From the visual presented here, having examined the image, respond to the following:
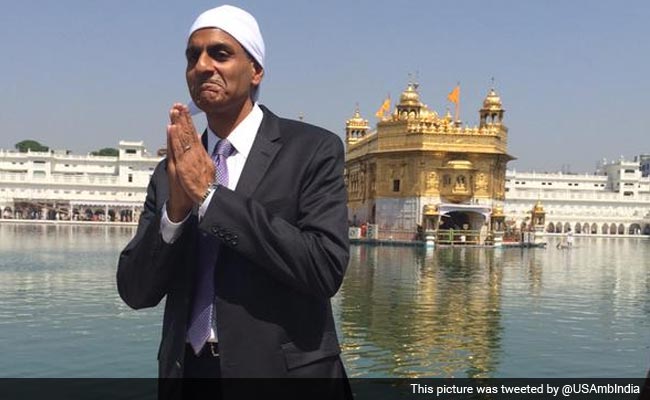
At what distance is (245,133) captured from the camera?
2340mm

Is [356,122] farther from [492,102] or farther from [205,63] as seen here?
[205,63]

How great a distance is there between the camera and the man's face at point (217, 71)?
2250 millimetres

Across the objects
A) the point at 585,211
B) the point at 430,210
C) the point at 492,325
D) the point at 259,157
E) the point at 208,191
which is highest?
the point at 585,211

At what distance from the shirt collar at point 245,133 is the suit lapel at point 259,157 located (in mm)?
23

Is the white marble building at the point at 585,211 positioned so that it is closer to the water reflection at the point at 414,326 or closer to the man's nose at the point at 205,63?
the water reflection at the point at 414,326

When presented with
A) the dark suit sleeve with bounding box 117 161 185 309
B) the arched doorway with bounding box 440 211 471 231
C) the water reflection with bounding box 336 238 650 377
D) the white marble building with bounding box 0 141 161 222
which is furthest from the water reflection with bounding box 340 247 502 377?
the white marble building with bounding box 0 141 161 222

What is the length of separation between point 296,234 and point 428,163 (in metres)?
47.5

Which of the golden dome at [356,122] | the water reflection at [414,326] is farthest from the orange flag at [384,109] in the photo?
the water reflection at [414,326]

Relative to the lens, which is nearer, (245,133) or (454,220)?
(245,133)

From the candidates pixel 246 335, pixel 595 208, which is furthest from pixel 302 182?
pixel 595 208

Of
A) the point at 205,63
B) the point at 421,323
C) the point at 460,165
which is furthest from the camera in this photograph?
the point at 460,165

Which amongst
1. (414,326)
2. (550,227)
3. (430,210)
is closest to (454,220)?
(430,210)

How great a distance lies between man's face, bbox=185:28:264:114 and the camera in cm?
225

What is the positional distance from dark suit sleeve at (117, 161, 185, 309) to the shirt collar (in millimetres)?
303
